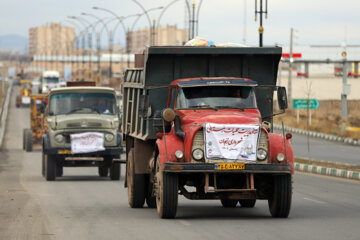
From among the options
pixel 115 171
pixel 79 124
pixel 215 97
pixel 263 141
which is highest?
pixel 215 97

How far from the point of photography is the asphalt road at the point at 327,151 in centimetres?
3728

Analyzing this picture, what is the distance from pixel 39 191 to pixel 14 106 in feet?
248

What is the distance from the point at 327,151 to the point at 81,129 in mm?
20275

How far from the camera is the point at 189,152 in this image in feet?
43.8

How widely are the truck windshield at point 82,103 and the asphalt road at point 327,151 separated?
37.5 feet

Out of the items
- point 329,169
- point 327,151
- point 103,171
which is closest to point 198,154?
point 103,171

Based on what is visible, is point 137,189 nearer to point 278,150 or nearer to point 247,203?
point 247,203

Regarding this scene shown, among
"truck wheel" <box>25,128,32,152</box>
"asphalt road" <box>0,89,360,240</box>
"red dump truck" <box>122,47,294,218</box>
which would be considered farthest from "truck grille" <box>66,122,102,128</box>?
"truck wheel" <box>25,128,32,152</box>

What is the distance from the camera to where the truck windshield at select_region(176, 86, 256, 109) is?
1428 centimetres

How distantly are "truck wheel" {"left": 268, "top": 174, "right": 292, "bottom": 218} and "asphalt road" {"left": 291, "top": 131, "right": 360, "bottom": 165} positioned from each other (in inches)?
807

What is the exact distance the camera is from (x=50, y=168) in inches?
1024

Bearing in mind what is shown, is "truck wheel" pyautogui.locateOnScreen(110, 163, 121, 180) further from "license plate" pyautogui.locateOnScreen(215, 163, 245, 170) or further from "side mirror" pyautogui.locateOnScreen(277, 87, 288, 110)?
"license plate" pyautogui.locateOnScreen(215, 163, 245, 170)

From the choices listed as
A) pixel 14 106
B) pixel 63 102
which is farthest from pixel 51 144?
pixel 14 106

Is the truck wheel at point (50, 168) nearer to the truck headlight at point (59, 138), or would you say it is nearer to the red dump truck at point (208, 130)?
the truck headlight at point (59, 138)
